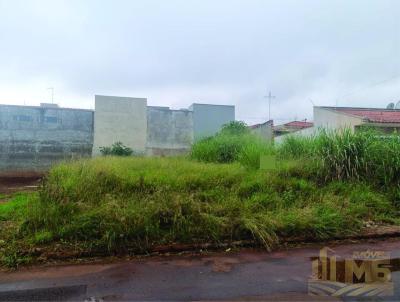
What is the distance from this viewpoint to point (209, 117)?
2233cm

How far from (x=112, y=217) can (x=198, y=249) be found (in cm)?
→ 124

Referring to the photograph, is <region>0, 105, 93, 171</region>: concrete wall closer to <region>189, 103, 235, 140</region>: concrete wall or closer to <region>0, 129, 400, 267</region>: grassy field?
<region>189, 103, 235, 140</region>: concrete wall

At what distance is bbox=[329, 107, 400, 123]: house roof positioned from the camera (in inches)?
590

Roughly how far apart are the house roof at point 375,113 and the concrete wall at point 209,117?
286 inches

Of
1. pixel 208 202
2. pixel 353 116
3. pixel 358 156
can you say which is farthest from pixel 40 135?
pixel 358 156

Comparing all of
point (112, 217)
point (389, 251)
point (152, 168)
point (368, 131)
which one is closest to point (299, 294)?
point (389, 251)

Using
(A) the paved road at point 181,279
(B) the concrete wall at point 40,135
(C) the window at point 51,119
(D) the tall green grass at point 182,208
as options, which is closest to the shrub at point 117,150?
(B) the concrete wall at point 40,135

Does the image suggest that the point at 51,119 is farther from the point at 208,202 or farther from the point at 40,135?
the point at 208,202

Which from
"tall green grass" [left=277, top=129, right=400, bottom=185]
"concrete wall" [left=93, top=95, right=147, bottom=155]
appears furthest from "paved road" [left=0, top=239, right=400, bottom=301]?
"concrete wall" [left=93, top=95, right=147, bottom=155]

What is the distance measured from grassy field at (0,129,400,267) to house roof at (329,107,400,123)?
837 cm

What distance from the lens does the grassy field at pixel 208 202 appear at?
182 inches

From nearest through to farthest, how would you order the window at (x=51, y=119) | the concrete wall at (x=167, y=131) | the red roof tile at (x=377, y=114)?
the red roof tile at (x=377, y=114), the window at (x=51, y=119), the concrete wall at (x=167, y=131)

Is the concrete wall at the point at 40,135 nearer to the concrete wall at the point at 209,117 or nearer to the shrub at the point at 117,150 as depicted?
the shrub at the point at 117,150

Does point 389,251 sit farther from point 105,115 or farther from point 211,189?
point 105,115
